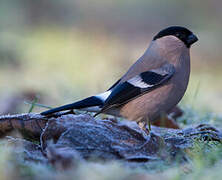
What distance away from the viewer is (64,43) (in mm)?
12102

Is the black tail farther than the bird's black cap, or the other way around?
the bird's black cap

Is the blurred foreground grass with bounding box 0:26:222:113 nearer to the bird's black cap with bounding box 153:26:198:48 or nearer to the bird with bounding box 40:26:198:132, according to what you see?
the bird's black cap with bounding box 153:26:198:48

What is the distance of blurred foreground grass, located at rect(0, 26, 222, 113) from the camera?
6.99m

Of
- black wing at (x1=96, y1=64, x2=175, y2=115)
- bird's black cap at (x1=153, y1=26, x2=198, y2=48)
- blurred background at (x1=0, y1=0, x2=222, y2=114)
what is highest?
bird's black cap at (x1=153, y1=26, x2=198, y2=48)

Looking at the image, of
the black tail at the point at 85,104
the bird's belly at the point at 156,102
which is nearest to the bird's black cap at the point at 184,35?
the bird's belly at the point at 156,102

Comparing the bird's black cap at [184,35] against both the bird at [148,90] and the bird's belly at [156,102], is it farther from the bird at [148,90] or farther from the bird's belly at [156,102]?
the bird's belly at [156,102]

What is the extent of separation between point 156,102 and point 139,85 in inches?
9.8

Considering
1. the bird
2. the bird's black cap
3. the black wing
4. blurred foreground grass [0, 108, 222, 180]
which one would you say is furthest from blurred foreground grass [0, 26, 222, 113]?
blurred foreground grass [0, 108, 222, 180]

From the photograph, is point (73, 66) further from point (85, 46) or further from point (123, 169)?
point (123, 169)

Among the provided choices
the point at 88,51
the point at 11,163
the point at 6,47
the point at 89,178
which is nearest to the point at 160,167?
the point at 89,178

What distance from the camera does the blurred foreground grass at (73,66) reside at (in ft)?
22.9

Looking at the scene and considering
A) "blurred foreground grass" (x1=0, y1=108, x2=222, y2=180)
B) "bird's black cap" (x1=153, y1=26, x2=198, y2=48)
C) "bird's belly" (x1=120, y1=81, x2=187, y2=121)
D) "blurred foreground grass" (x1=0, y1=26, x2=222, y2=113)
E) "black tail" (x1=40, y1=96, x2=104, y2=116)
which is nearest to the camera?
"blurred foreground grass" (x1=0, y1=108, x2=222, y2=180)

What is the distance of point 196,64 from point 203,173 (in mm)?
8813

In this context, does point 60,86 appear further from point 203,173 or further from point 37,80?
point 203,173
